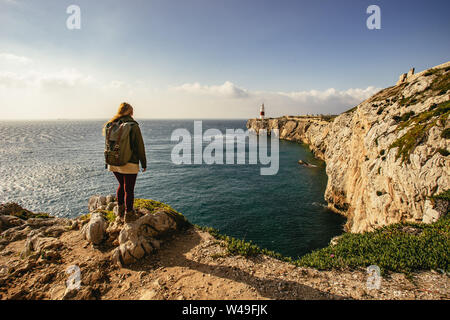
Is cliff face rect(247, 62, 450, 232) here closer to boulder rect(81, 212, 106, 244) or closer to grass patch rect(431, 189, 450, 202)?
grass patch rect(431, 189, 450, 202)

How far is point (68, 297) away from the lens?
5.10 m

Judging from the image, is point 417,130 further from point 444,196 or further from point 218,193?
point 218,193

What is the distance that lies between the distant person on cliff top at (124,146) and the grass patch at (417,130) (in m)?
21.2

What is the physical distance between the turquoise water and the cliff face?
19.7ft

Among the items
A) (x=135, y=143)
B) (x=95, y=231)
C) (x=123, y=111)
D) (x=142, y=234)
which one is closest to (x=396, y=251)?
(x=142, y=234)

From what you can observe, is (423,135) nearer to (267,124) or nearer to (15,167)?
(15,167)

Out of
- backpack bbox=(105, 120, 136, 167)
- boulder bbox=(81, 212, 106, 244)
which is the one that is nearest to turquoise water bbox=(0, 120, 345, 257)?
boulder bbox=(81, 212, 106, 244)

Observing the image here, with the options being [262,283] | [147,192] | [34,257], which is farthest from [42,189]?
[262,283]

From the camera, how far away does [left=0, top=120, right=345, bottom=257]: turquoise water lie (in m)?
27.3

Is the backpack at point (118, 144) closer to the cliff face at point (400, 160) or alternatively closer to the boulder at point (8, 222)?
the boulder at point (8, 222)

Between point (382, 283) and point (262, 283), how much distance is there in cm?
392

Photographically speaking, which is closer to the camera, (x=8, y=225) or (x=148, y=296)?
(x=148, y=296)

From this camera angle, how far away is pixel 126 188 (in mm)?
6840
